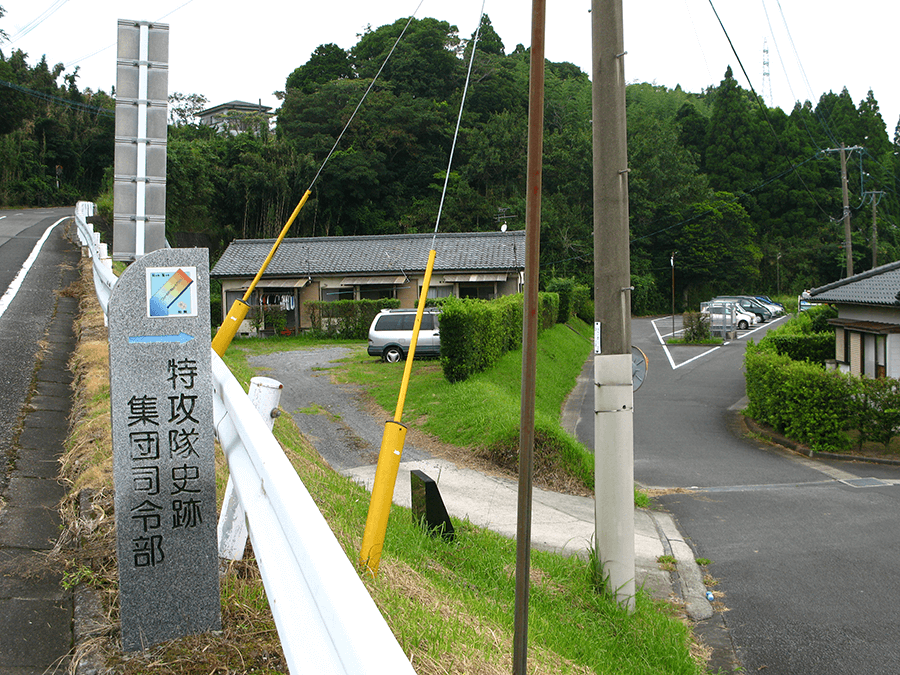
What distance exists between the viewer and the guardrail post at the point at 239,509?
334cm

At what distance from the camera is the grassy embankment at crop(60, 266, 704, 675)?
272 centimetres

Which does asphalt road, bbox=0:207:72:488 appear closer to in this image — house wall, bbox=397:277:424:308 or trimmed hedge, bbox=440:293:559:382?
trimmed hedge, bbox=440:293:559:382

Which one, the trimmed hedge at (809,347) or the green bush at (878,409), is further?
the trimmed hedge at (809,347)

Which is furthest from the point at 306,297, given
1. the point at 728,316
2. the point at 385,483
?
the point at 385,483

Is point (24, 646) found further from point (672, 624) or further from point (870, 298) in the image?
point (870, 298)

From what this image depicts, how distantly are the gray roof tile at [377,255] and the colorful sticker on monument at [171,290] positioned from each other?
99.7 feet

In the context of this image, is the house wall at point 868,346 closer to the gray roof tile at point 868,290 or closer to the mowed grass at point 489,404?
the gray roof tile at point 868,290

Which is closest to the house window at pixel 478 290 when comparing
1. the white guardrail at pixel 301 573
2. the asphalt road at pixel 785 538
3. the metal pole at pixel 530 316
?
the asphalt road at pixel 785 538

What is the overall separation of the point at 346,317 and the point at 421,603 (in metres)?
28.2

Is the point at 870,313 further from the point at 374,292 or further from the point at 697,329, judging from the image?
the point at 374,292

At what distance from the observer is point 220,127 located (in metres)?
69.4

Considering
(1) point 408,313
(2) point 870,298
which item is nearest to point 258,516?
(2) point 870,298

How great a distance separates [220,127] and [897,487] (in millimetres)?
68595

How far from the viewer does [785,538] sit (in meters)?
8.73
